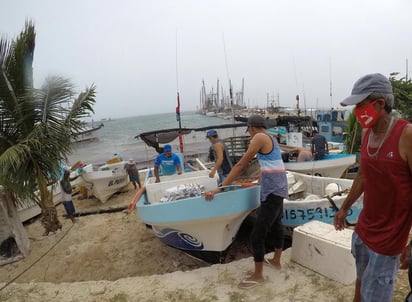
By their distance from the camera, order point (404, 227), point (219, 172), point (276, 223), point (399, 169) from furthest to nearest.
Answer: point (219, 172) → point (276, 223) → point (404, 227) → point (399, 169)

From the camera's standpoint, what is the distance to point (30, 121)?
20.1 feet

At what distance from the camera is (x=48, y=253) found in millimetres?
5980

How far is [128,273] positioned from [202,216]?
2.33 m

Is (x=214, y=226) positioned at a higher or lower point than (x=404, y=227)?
lower

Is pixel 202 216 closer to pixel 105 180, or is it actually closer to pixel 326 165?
pixel 326 165

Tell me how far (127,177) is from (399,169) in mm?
10391

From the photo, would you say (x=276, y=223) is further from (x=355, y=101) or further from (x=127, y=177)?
(x=127, y=177)

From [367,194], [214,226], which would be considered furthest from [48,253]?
[367,194]

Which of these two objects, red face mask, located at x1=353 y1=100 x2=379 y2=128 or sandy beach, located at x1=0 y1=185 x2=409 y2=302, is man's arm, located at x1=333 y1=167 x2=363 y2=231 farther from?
sandy beach, located at x1=0 y1=185 x2=409 y2=302

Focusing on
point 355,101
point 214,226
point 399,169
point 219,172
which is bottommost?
point 214,226

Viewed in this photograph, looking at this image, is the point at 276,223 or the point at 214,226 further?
the point at 214,226

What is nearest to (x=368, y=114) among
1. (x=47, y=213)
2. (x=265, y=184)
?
(x=265, y=184)

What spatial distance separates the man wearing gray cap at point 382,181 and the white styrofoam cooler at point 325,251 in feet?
4.07

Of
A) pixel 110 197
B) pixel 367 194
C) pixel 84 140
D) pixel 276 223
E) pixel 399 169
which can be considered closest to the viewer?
pixel 399 169
